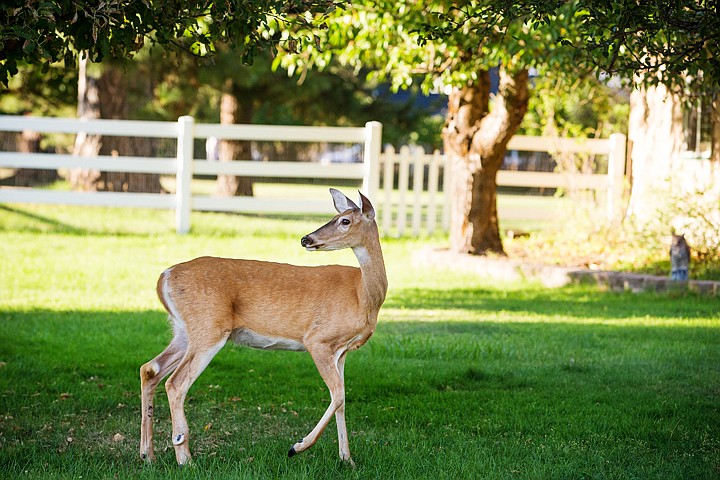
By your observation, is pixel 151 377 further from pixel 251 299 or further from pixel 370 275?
pixel 370 275

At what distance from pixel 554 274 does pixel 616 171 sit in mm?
4739

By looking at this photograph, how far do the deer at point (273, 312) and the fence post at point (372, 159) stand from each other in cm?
1056

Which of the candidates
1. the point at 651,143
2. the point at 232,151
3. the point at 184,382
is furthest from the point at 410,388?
the point at 232,151

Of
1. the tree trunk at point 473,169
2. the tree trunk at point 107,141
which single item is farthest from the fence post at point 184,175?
the tree trunk at point 473,169

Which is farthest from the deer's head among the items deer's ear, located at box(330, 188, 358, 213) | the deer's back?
the deer's back

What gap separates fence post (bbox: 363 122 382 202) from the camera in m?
16.2

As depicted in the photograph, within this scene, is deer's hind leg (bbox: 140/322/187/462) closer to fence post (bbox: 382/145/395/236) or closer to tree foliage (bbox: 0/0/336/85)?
tree foliage (bbox: 0/0/336/85)

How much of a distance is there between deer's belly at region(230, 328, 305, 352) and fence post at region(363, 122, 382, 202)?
1059 centimetres

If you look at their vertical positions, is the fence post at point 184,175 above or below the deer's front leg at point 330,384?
above

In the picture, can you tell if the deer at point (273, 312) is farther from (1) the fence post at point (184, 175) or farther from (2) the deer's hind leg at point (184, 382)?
(1) the fence post at point (184, 175)

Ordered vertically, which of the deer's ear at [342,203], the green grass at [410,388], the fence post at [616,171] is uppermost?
the fence post at [616,171]

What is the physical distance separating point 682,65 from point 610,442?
239 cm

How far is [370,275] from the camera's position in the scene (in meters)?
5.41

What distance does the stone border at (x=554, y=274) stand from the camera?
11.3m
